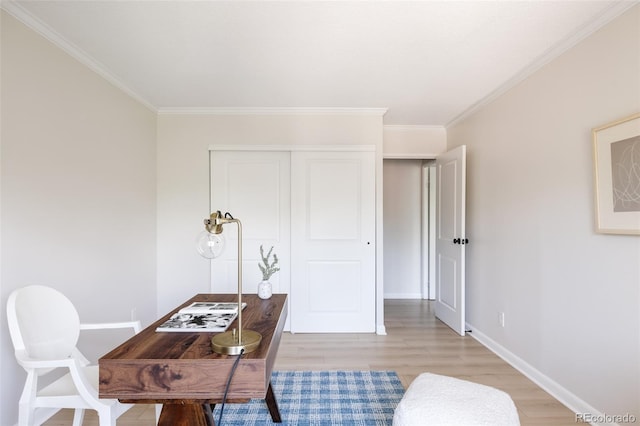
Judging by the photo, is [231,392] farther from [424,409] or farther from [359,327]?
[359,327]

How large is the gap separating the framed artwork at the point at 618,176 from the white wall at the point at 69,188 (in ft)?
10.9

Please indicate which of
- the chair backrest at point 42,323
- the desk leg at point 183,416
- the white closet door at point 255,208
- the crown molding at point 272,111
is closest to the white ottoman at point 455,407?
the desk leg at point 183,416

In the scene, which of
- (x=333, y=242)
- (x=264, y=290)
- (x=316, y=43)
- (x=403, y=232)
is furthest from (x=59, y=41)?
(x=403, y=232)

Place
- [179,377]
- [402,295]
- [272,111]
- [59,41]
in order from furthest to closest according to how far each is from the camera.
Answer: [402,295], [272,111], [59,41], [179,377]

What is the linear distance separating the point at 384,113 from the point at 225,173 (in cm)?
184

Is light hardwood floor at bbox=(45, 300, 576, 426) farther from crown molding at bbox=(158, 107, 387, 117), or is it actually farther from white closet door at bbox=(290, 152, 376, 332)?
crown molding at bbox=(158, 107, 387, 117)

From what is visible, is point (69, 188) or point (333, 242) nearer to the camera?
point (69, 188)

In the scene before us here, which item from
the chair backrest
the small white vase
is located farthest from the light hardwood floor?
the small white vase

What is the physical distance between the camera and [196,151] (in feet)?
10.8

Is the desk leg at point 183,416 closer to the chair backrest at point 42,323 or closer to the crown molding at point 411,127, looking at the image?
the chair backrest at point 42,323

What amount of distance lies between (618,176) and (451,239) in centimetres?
176

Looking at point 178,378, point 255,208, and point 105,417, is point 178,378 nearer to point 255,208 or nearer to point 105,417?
point 105,417

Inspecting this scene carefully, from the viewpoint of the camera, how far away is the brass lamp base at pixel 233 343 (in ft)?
3.53

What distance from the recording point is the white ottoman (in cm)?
124
